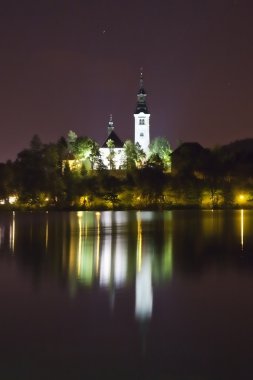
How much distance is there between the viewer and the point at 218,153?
10019cm

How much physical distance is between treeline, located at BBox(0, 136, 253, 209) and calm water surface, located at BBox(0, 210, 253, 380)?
64547mm

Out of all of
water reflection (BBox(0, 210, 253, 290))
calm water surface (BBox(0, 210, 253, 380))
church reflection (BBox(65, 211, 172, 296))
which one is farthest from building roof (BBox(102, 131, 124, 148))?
calm water surface (BBox(0, 210, 253, 380))

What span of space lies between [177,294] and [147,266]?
6082 millimetres

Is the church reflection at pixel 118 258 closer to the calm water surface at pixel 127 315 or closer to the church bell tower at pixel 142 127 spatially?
the calm water surface at pixel 127 315

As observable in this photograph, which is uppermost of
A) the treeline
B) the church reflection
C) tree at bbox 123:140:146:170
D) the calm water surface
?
tree at bbox 123:140:146:170

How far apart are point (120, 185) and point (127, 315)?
7837cm

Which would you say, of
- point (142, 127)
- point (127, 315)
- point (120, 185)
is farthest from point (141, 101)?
point (127, 315)

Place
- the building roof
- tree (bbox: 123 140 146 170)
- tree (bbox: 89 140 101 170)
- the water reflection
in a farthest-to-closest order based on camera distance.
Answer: the building roof, tree (bbox: 89 140 101 170), tree (bbox: 123 140 146 170), the water reflection

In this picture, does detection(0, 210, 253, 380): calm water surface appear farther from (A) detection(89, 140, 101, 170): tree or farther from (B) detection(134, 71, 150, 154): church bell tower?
(B) detection(134, 71, 150, 154): church bell tower

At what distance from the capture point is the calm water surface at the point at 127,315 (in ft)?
32.3

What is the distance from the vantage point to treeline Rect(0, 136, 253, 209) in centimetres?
9031

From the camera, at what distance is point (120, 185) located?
9169 cm

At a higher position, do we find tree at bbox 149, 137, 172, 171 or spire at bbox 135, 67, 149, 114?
spire at bbox 135, 67, 149, 114

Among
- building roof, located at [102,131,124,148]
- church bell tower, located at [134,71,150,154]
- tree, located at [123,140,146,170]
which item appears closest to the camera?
tree, located at [123,140,146,170]
